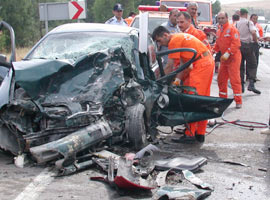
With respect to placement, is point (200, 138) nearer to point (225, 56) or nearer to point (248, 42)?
point (225, 56)

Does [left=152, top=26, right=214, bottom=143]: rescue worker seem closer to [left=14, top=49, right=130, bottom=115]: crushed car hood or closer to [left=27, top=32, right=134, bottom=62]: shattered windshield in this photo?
[left=27, top=32, right=134, bottom=62]: shattered windshield

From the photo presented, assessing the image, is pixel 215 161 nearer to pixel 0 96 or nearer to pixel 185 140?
pixel 185 140

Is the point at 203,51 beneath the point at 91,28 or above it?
beneath

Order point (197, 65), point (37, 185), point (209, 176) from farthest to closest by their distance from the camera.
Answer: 1. point (197, 65)
2. point (209, 176)
3. point (37, 185)

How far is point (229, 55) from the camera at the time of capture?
893 centimetres

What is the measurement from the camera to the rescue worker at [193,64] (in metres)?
6.28

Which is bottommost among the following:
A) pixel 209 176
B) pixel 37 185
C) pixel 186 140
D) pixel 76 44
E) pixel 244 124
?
pixel 244 124

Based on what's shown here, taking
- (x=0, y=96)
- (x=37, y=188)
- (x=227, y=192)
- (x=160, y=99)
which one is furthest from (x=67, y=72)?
(x=227, y=192)

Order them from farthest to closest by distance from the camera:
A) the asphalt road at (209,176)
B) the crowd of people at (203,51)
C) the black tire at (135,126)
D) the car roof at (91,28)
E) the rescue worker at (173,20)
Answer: the rescue worker at (173,20)
the car roof at (91,28)
the crowd of people at (203,51)
the black tire at (135,126)
the asphalt road at (209,176)

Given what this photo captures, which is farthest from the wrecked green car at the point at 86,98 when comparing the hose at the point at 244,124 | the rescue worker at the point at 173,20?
the rescue worker at the point at 173,20

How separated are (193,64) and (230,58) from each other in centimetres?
289

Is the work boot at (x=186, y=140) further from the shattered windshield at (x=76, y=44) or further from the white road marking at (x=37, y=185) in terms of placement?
the white road marking at (x=37, y=185)

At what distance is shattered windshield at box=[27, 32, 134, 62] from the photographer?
244 inches

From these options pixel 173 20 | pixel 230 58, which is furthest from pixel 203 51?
pixel 173 20
